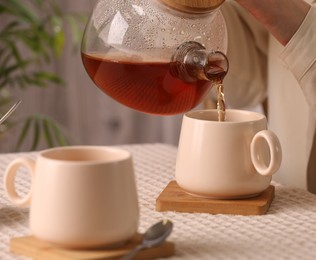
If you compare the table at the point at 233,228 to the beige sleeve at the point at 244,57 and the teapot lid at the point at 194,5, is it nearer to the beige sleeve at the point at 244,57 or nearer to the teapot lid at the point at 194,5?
the teapot lid at the point at 194,5

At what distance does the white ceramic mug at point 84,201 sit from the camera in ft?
2.86

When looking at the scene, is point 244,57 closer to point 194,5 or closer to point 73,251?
point 194,5

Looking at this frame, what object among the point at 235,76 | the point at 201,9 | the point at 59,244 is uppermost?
the point at 201,9

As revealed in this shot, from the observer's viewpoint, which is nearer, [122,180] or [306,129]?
[122,180]

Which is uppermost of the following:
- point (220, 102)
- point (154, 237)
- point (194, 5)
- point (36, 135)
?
point (194, 5)

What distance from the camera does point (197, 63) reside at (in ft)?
3.71

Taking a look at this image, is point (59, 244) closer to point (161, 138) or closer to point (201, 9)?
point (201, 9)

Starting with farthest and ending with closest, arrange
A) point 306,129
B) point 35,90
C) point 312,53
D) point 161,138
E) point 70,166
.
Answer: point 161,138, point 35,90, point 306,129, point 312,53, point 70,166

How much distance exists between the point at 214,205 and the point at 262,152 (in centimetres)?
9

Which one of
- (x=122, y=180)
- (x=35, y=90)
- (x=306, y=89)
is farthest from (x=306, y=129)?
(x=35, y=90)

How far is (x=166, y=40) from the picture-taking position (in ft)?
3.83

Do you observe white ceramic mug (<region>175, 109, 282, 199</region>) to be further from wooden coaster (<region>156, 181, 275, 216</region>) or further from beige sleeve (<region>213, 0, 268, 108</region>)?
beige sleeve (<region>213, 0, 268, 108</region>)

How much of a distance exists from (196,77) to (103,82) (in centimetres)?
14

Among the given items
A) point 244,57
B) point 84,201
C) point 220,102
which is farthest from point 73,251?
point 244,57
